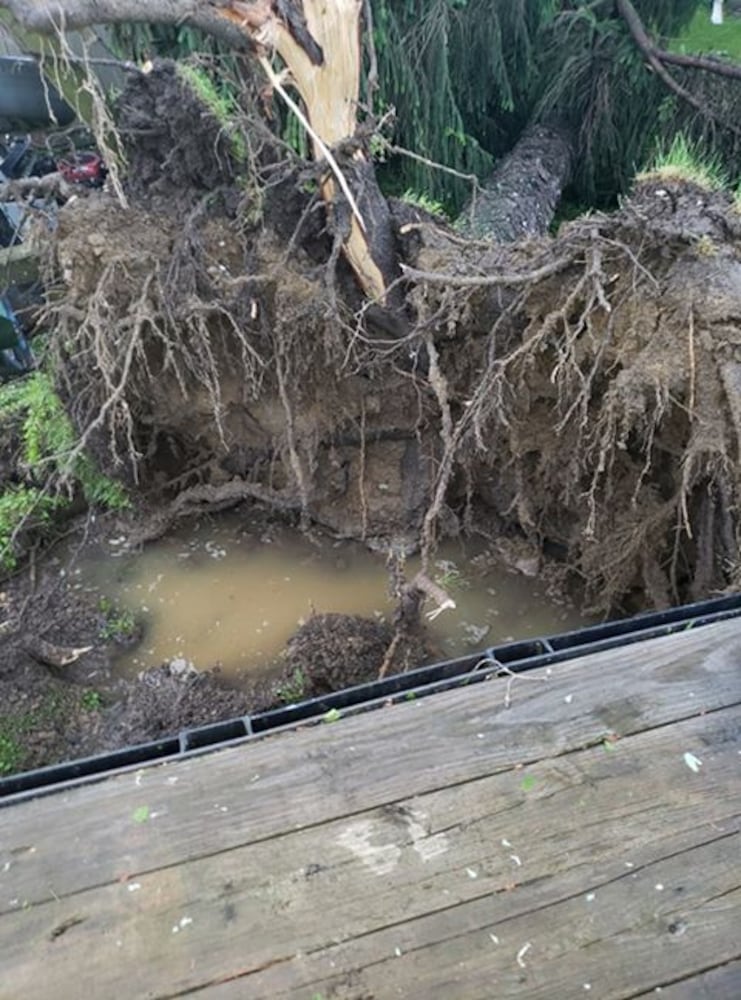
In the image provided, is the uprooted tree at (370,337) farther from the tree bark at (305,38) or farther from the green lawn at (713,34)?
the green lawn at (713,34)

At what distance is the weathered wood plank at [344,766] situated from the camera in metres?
1.32

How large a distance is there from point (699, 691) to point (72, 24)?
8.44 ft

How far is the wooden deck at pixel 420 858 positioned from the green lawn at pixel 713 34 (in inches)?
279

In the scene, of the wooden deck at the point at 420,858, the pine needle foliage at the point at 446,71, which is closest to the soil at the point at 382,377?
the wooden deck at the point at 420,858

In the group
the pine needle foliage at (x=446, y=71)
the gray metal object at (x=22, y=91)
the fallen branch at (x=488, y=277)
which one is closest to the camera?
the fallen branch at (x=488, y=277)

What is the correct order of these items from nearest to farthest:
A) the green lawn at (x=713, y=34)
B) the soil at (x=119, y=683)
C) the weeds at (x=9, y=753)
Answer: the weeds at (x=9, y=753), the soil at (x=119, y=683), the green lawn at (x=713, y=34)

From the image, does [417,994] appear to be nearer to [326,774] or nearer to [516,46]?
[326,774]

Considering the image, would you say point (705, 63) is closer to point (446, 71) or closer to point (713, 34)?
point (446, 71)

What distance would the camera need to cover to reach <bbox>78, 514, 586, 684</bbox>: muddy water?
313 cm

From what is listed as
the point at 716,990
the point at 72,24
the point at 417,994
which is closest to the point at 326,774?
the point at 417,994

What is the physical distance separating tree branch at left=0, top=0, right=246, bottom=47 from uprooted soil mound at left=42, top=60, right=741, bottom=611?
45 centimetres

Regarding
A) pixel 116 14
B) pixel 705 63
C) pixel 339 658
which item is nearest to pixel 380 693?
pixel 339 658

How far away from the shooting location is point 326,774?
1.43m

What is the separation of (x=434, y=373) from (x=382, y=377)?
0.57m
